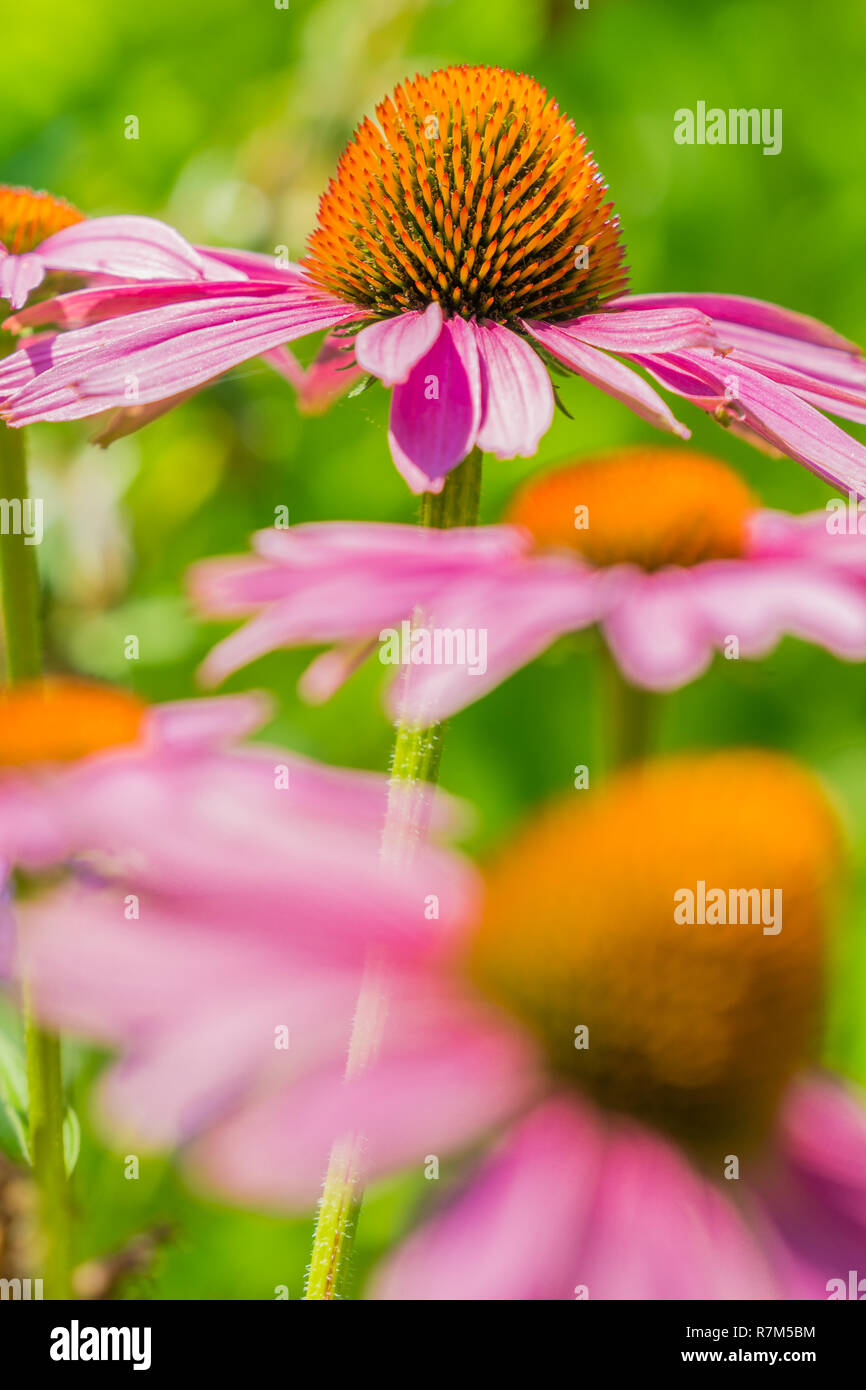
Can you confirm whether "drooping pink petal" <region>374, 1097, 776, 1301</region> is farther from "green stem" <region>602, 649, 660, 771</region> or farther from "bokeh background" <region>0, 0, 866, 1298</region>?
"bokeh background" <region>0, 0, 866, 1298</region>

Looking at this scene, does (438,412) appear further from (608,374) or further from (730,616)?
(730,616)

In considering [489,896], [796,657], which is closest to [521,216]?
[489,896]

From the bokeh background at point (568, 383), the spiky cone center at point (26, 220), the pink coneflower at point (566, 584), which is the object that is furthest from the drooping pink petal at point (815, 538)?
the bokeh background at point (568, 383)

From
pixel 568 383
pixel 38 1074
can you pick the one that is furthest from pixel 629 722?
pixel 568 383

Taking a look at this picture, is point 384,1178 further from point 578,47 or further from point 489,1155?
point 578,47

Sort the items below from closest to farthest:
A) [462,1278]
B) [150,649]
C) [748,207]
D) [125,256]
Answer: [462,1278] < [125,256] < [150,649] < [748,207]

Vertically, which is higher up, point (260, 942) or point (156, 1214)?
point (260, 942)
